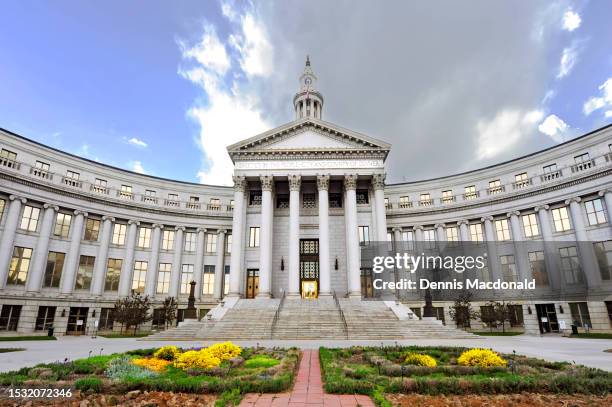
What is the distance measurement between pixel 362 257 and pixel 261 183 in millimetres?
14609

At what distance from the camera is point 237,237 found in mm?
38906

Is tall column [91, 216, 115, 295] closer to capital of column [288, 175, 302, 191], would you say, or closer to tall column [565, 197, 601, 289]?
capital of column [288, 175, 302, 191]

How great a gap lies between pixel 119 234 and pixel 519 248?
152 feet

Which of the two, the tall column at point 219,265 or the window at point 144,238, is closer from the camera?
the window at point 144,238

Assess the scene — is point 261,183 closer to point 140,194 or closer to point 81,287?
point 140,194

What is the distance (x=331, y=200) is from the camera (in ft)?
147

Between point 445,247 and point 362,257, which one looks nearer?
point 362,257

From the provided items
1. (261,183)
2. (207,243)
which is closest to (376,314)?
(261,183)

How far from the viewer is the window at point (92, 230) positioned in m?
39.9

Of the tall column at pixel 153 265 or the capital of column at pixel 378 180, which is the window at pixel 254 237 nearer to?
the tall column at pixel 153 265

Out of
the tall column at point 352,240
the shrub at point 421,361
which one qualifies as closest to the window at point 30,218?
the tall column at point 352,240

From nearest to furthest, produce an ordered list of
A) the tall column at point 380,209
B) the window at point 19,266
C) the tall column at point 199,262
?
the window at point 19,266 < the tall column at point 380,209 < the tall column at point 199,262

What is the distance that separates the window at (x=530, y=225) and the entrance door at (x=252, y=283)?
31096mm

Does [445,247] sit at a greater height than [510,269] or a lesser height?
greater
